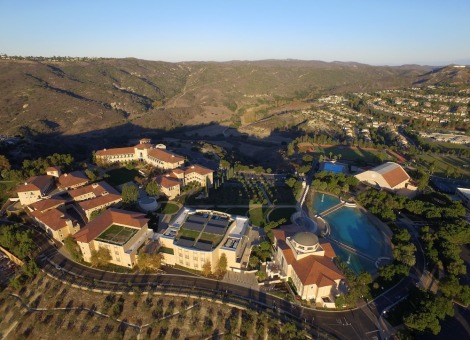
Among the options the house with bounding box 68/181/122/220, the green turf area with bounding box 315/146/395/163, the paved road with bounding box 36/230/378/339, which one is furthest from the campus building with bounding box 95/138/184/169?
the green turf area with bounding box 315/146/395/163

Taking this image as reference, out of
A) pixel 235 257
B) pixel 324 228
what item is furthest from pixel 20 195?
pixel 324 228

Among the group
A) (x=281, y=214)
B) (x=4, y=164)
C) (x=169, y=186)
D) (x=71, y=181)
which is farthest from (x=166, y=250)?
(x=4, y=164)

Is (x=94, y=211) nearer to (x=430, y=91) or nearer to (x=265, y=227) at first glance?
(x=265, y=227)

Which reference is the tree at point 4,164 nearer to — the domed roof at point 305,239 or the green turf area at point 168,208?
the green turf area at point 168,208

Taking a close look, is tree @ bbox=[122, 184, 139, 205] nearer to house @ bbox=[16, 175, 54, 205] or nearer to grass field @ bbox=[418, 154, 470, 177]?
house @ bbox=[16, 175, 54, 205]

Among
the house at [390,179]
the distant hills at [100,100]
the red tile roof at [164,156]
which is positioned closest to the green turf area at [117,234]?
the red tile roof at [164,156]

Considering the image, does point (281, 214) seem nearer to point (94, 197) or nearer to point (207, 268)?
point (207, 268)
